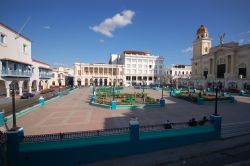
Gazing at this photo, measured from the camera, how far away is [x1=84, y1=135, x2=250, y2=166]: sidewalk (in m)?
7.51

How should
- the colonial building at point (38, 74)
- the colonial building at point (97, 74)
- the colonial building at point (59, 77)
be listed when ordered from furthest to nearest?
1. the colonial building at point (97, 74)
2. the colonial building at point (59, 77)
3. the colonial building at point (38, 74)

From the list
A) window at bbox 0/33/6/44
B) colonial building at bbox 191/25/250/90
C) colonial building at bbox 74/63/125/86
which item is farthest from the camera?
colonial building at bbox 74/63/125/86

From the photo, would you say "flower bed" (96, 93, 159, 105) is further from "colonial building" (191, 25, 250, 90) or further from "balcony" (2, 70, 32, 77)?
"colonial building" (191, 25, 250, 90)

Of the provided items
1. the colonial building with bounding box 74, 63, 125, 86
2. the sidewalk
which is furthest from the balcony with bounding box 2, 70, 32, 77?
the colonial building with bounding box 74, 63, 125, 86

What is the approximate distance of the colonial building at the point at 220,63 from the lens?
40.7 m

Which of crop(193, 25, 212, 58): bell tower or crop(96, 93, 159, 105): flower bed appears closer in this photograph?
crop(96, 93, 159, 105): flower bed

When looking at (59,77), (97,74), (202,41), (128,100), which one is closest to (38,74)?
(59,77)

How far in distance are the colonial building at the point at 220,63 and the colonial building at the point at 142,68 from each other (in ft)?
56.3

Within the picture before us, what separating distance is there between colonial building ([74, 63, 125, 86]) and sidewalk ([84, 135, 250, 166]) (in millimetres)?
55642

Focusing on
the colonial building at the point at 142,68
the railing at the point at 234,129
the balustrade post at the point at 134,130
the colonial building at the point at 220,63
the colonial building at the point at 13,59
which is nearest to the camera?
the balustrade post at the point at 134,130

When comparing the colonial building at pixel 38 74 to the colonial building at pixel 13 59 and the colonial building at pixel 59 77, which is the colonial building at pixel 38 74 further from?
the colonial building at pixel 59 77

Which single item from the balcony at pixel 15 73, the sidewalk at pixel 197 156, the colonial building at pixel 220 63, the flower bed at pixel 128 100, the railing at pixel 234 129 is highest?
the colonial building at pixel 220 63

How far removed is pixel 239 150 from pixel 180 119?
18.1 ft

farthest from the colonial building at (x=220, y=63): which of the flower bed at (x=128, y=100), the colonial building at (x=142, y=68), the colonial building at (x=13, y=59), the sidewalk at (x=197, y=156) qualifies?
the colonial building at (x=13, y=59)
